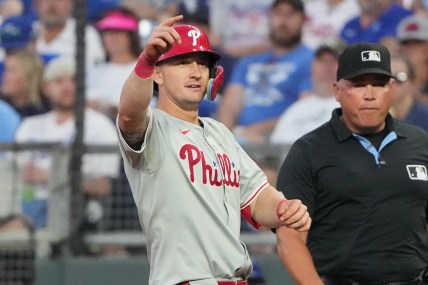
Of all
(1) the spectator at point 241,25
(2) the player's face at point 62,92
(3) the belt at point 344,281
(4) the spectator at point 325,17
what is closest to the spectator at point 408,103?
(4) the spectator at point 325,17

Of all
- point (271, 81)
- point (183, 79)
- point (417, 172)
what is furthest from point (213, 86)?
point (271, 81)

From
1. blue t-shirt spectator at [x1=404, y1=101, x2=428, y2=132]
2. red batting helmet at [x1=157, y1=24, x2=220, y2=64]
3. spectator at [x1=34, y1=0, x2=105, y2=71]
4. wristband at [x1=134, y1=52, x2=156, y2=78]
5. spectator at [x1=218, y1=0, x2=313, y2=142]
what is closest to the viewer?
wristband at [x1=134, y1=52, x2=156, y2=78]

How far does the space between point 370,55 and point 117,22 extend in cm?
416

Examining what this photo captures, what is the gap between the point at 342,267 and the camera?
492cm

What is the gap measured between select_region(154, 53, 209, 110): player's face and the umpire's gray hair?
174 inches

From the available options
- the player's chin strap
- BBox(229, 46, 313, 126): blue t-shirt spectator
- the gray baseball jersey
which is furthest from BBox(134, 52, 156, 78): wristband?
BBox(229, 46, 313, 126): blue t-shirt spectator

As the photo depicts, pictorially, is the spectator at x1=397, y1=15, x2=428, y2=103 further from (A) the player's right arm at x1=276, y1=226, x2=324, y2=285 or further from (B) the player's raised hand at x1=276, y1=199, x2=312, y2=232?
(B) the player's raised hand at x1=276, y1=199, x2=312, y2=232

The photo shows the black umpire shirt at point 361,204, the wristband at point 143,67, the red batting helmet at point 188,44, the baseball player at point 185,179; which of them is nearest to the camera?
the wristband at point 143,67

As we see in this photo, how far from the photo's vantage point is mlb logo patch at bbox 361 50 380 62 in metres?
5.01

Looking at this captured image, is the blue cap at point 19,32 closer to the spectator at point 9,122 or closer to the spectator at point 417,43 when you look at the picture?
the spectator at point 9,122

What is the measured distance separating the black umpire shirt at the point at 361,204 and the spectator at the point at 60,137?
3.31m

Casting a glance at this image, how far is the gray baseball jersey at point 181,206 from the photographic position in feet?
13.2

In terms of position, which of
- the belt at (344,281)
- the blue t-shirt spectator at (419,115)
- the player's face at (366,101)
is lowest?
the belt at (344,281)

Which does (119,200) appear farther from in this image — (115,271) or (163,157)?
(163,157)
